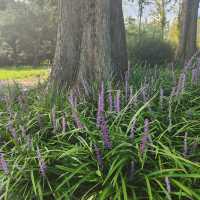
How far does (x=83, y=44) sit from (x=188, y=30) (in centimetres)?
767

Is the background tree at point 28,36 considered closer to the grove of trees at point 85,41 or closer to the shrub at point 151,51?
the grove of trees at point 85,41

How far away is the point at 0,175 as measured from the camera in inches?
124

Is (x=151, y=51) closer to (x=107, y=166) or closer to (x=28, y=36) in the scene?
(x=107, y=166)

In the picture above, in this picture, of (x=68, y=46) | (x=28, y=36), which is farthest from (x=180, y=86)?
(x=28, y=36)

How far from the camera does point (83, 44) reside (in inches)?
221

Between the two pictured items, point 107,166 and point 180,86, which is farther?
point 180,86

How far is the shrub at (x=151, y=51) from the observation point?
15.2m

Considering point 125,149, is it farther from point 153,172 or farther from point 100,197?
point 100,197

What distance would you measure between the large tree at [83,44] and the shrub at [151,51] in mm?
8688

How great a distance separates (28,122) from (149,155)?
131cm

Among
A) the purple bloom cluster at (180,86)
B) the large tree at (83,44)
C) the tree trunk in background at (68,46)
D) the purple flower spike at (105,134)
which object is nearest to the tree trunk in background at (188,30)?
the large tree at (83,44)

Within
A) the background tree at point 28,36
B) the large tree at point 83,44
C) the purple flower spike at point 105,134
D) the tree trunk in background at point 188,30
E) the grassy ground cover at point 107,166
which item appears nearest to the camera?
the grassy ground cover at point 107,166

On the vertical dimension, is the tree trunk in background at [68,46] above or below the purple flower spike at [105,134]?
above

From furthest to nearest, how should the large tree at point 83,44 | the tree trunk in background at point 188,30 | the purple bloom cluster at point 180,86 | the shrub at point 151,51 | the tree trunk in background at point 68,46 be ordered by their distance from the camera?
the shrub at point 151,51 → the tree trunk in background at point 188,30 → the tree trunk in background at point 68,46 → the large tree at point 83,44 → the purple bloom cluster at point 180,86
